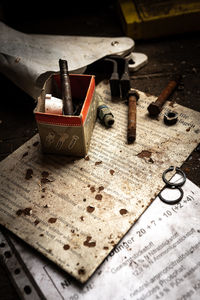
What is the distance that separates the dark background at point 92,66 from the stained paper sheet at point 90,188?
0.32 feet

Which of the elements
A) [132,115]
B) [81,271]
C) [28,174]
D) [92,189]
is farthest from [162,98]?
[81,271]

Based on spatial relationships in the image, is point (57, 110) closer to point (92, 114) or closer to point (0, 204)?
point (92, 114)

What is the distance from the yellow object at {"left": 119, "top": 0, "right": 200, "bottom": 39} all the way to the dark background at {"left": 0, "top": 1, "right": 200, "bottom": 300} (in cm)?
5

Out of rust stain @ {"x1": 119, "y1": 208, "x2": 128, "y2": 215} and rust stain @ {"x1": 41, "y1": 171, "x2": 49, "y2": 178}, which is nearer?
rust stain @ {"x1": 119, "y1": 208, "x2": 128, "y2": 215}

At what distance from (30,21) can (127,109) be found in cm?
113

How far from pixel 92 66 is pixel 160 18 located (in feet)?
1.63

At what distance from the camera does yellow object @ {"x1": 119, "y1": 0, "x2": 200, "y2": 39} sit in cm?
156

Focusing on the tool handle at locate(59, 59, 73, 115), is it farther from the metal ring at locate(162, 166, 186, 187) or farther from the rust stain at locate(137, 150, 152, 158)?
the metal ring at locate(162, 166, 186, 187)

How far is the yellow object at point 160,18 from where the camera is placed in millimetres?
1561

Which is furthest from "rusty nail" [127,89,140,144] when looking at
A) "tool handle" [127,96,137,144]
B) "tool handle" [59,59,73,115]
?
"tool handle" [59,59,73,115]

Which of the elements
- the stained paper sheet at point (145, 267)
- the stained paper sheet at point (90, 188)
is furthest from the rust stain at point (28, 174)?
the stained paper sheet at point (145, 267)

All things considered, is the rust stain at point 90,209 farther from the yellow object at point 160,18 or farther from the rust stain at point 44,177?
the yellow object at point 160,18

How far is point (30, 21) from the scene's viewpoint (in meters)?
1.92

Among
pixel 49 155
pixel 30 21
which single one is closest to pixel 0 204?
pixel 49 155
